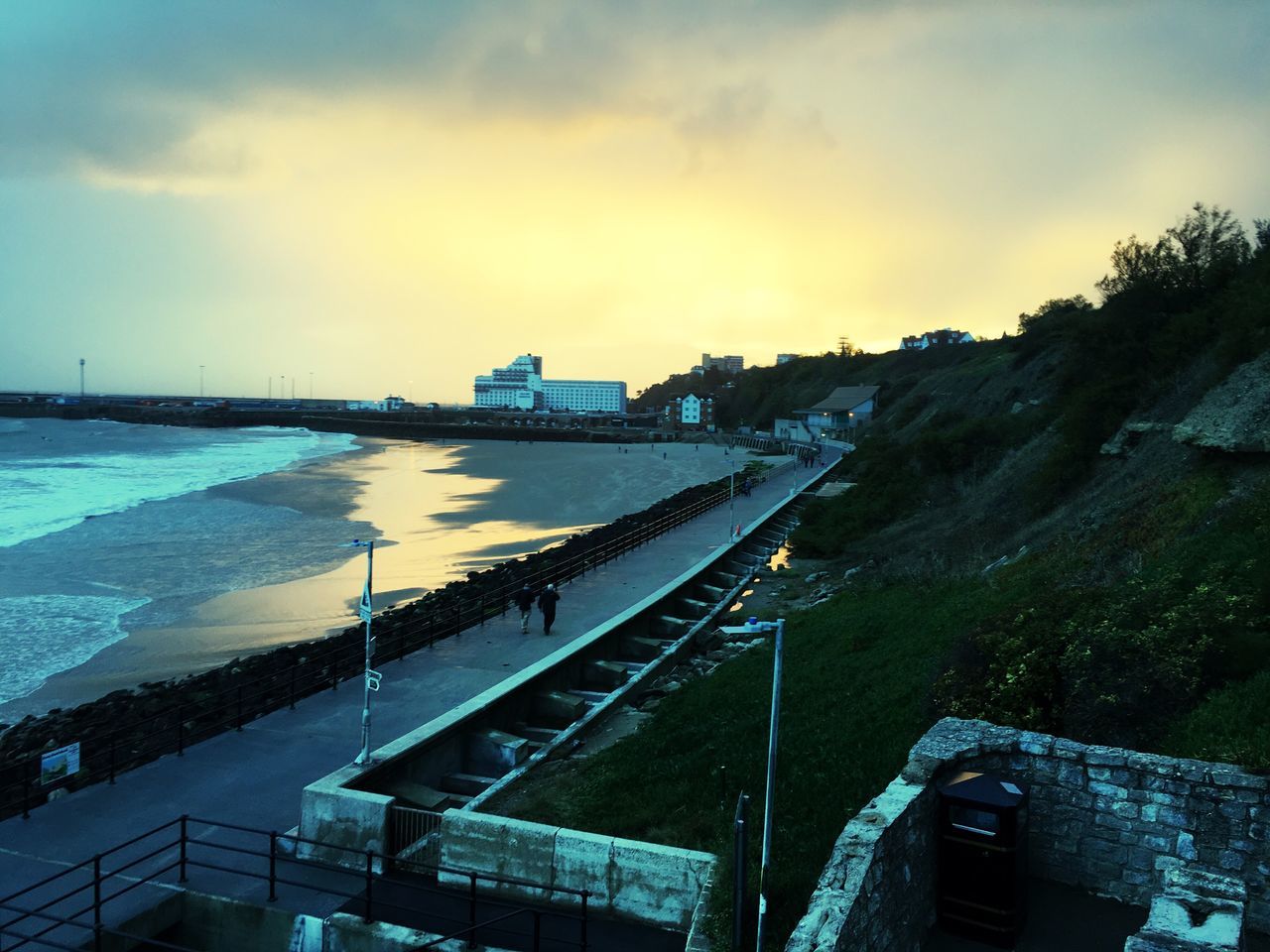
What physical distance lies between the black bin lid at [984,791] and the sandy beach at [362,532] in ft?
57.0

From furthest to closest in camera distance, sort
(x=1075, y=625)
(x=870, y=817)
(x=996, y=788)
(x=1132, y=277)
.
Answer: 1. (x=1132, y=277)
2. (x=1075, y=625)
3. (x=996, y=788)
4. (x=870, y=817)

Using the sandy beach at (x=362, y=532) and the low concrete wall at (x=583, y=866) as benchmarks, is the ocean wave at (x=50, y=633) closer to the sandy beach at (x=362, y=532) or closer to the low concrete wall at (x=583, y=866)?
the sandy beach at (x=362, y=532)

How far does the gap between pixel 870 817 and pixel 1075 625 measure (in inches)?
209

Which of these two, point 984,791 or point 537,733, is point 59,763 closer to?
point 537,733

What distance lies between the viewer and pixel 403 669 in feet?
52.2

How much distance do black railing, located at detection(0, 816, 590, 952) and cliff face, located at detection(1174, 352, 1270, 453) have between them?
1397 centimetres

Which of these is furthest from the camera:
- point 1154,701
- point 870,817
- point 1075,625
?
point 1075,625

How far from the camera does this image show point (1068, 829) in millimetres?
7664

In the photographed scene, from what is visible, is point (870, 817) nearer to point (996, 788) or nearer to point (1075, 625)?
point (996, 788)

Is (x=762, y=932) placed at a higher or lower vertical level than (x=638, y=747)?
higher

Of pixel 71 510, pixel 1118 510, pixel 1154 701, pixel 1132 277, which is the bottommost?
pixel 71 510

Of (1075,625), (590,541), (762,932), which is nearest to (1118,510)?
(1075,625)

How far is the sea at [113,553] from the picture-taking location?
2148 cm

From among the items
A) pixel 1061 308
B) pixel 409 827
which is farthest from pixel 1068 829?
pixel 1061 308
